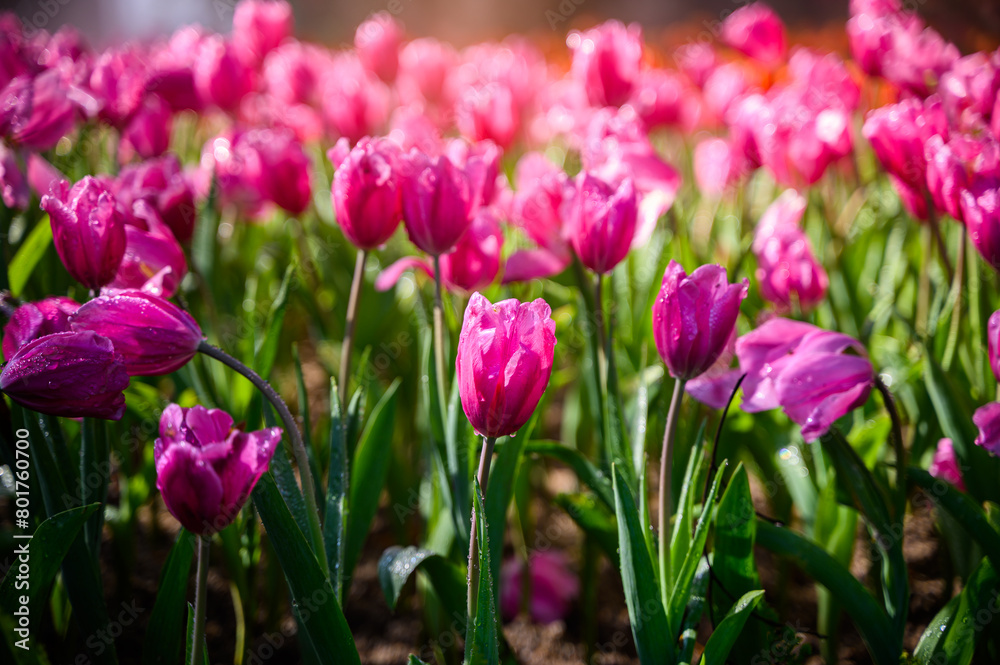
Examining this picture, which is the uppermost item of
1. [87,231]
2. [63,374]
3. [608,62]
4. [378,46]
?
[378,46]

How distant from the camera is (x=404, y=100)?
9.41 feet

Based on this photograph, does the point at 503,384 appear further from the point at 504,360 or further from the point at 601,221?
the point at 601,221

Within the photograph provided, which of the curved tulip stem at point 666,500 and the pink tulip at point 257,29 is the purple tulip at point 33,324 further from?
the pink tulip at point 257,29

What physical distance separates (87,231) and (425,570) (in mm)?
610

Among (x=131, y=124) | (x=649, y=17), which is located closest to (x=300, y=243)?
(x=131, y=124)

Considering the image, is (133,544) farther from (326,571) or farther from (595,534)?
(595,534)

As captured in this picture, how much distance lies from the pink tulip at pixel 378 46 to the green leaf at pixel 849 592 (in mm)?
2113

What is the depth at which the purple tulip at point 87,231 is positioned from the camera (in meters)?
0.88

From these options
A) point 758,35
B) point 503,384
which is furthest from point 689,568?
point 758,35

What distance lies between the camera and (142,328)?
765mm

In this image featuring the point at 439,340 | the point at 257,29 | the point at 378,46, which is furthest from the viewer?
the point at 378,46

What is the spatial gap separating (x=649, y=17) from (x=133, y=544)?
826 cm

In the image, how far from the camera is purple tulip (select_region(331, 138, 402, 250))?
0.96 metres

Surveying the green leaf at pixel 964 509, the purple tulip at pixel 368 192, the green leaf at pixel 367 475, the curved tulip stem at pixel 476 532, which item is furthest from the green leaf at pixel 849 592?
the purple tulip at pixel 368 192
